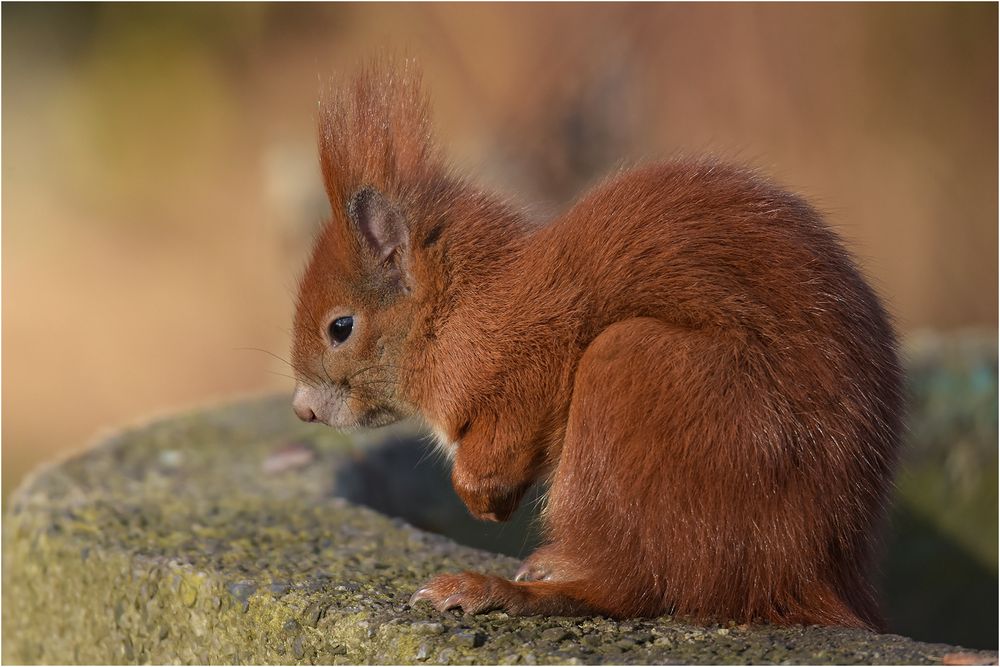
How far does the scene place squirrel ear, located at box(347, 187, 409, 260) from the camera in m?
3.02

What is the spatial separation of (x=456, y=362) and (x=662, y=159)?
0.73 meters

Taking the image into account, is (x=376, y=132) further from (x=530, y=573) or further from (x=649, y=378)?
(x=530, y=573)

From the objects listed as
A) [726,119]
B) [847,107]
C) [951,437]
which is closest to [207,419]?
[951,437]

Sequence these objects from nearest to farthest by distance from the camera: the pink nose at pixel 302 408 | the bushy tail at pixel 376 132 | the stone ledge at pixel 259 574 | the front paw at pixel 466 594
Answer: the stone ledge at pixel 259 574 → the front paw at pixel 466 594 → the bushy tail at pixel 376 132 → the pink nose at pixel 302 408

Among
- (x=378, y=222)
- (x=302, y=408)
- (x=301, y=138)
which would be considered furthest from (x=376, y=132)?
(x=301, y=138)

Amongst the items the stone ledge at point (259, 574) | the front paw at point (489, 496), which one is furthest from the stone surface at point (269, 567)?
the front paw at point (489, 496)

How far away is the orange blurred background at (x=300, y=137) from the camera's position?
8359 millimetres

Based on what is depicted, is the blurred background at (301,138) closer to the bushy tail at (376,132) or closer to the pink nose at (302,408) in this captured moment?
the pink nose at (302,408)

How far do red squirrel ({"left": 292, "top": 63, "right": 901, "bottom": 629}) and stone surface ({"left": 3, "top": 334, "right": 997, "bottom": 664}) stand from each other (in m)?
0.13

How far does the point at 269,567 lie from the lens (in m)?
3.02

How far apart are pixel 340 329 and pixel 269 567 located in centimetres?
62

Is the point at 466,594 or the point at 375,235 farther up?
the point at 375,235

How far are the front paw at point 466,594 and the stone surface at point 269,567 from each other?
0.08 ft

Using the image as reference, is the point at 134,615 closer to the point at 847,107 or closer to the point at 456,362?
the point at 456,362
